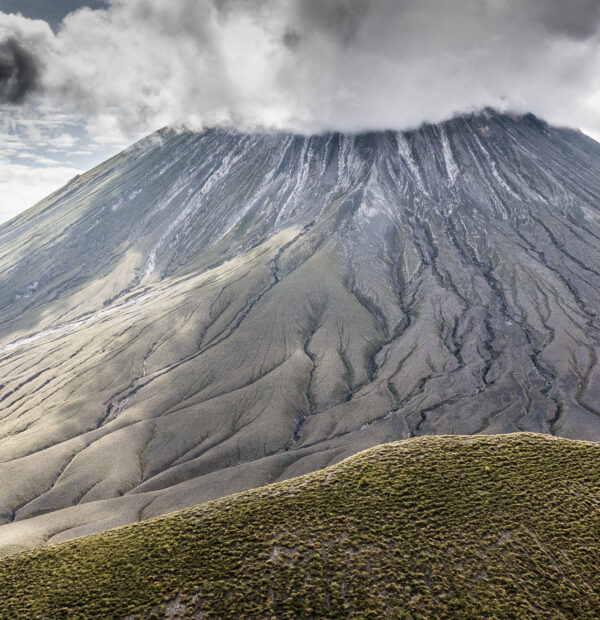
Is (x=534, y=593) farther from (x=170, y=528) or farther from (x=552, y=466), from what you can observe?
(x=170, y=528)

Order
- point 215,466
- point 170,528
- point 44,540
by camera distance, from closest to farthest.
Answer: point 170,528
point 44,540
point 215,466

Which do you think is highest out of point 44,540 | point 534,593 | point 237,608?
point 237,608

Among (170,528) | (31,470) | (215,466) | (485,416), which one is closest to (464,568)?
(170,528)

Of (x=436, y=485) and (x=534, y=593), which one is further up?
(x=436, y=485)

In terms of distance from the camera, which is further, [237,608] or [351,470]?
[351,470]

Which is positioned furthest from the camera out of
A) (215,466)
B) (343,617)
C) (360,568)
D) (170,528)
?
(215,466)

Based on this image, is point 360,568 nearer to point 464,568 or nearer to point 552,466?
point 464,568
